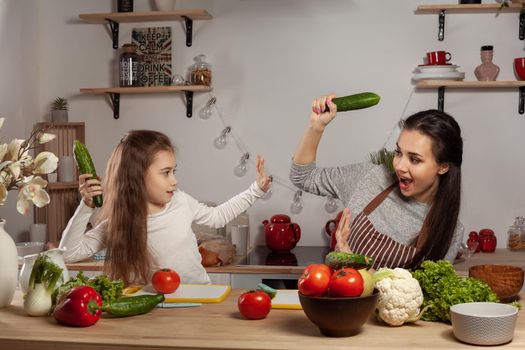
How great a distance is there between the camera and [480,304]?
1984mm

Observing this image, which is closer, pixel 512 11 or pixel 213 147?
pixel 512 11

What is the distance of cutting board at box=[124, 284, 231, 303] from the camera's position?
233 centimetres

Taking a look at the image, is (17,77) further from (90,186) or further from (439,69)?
(439,69)

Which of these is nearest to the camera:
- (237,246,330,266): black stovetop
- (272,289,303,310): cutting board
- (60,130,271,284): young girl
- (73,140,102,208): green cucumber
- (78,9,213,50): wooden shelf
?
(272,289,303,310): cutting board

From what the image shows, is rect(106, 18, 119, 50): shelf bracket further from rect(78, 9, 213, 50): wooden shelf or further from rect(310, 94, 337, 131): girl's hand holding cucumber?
rect(310, 94, 337, 131): girl's hand holding cucumber

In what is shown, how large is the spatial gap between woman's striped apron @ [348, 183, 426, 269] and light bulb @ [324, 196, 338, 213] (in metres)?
1.21

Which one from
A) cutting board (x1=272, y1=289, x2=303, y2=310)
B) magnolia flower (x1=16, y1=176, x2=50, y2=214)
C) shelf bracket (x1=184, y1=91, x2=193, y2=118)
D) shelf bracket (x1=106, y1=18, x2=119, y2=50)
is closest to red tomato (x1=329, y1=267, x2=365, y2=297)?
cutting board (x1=272, y1=289, x2=303, y2=310)

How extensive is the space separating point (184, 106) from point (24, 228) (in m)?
1.14

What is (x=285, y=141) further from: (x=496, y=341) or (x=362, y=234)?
(x=496, y=341)

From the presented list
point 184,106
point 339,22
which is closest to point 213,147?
point 184,106

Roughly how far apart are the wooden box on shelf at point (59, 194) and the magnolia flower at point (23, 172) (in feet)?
6.75

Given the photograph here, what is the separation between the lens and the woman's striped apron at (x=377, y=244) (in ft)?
9.39

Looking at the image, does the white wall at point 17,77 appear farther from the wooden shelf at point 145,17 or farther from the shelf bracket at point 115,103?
the shelf bracket at point 115,103

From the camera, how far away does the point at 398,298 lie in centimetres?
199
